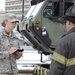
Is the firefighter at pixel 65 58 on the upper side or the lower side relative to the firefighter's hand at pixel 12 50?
upper

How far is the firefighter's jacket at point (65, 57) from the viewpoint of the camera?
3648 millimetres

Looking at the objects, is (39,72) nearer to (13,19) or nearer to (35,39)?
(35,39)

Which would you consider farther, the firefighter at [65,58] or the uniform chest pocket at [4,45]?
the uniform chest pocket at [4,45]

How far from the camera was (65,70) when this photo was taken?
3.71 m

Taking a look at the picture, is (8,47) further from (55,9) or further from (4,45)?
(55,9)

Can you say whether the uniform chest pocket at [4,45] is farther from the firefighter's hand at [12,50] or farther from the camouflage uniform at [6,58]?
the firefighter's hand at [12,50]

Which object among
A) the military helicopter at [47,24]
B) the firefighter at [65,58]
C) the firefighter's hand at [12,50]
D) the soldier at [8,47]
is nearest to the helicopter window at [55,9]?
the military helicopter at [47,24]

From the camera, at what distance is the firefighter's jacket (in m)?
3.65

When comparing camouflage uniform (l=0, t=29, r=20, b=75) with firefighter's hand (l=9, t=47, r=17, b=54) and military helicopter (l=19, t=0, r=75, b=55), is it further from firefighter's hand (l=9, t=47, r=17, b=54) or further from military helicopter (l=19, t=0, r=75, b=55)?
military helicopter (l=19, t=0, r=75, b=55)

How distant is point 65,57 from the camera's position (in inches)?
144

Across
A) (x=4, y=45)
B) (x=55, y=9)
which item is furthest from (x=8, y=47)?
(x=55, y=9)

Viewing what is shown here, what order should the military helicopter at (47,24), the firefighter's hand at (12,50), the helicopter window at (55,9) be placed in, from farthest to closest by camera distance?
the military helicopter at (47,24) → the helicopter window at (55,9) → the firefighter's hand at (12,50)

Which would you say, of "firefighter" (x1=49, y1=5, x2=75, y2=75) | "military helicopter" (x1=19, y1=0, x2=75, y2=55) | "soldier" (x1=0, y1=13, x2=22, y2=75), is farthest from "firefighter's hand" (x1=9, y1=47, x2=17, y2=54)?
"military helicopter" (x1=19, y1=0, x2=75, y2=55)

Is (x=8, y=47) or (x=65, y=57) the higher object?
(x=65, y=57)
